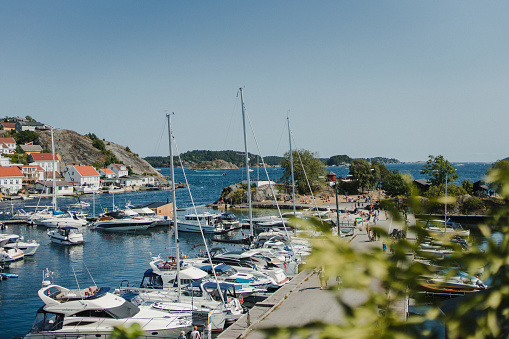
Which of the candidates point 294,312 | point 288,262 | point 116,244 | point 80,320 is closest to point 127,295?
point 80,320

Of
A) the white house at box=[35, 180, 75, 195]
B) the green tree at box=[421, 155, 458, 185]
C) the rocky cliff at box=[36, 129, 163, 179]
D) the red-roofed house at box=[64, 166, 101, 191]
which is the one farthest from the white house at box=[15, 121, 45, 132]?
the green tree at box=[421, 155, 458, 185]

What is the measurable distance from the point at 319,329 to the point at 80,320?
57.4 feet

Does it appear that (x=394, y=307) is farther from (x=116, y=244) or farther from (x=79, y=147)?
(x=79, y=147)

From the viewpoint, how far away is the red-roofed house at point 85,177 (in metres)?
116

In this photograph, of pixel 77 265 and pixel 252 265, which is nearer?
pixel 252 265

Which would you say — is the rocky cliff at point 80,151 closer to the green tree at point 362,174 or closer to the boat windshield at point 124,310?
the green tree at point 362,174

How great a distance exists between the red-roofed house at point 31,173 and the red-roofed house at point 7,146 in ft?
63.0

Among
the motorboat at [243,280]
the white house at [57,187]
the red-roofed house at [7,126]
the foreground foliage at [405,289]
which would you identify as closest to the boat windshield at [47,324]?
the motorboat at [243,280]

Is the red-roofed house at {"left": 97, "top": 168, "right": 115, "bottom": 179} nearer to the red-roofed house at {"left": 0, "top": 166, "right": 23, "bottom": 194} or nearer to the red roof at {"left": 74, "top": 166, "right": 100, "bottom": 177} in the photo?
the red roof at {"left": 74, "top": 166, "right": 100, "bottom": 177}

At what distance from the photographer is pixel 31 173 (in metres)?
112

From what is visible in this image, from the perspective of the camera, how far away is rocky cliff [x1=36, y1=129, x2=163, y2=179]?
14912 cm

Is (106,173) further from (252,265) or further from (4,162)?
(252,265)

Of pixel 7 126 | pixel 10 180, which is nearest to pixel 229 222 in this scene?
pixel 10 180

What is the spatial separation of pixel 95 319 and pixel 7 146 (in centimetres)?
13331
